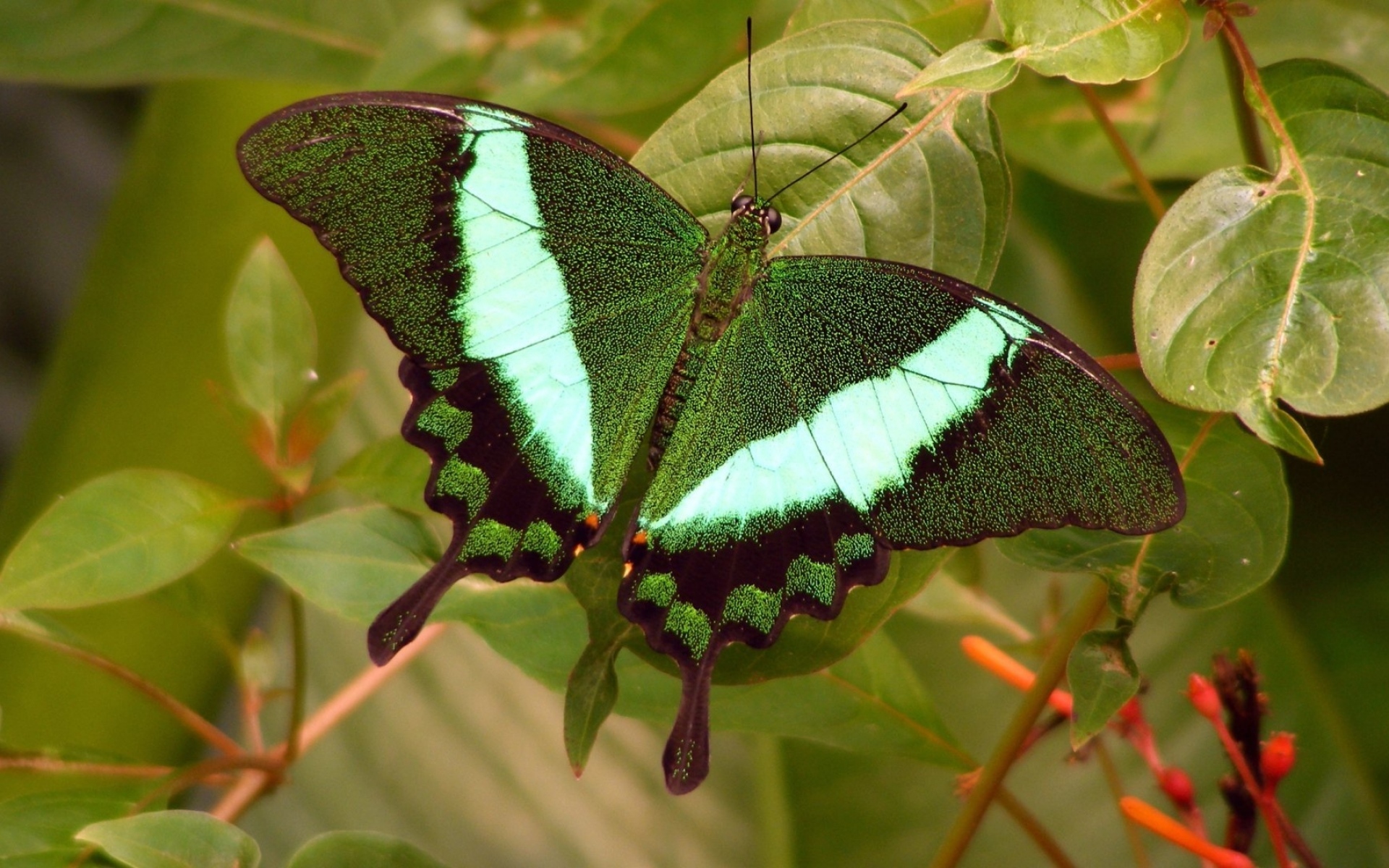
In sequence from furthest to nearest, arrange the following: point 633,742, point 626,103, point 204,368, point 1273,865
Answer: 1. point 204,368
2. point 633,742
3. point 1273,865
4. point 626,103

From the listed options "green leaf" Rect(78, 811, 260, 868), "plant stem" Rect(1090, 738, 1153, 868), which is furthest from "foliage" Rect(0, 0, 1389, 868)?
"plant stem" Rect(1090, 738, 1153, 868)

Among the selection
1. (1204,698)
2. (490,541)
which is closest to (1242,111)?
(1204,698)

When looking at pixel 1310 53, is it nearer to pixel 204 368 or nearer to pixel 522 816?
pixel 522 816

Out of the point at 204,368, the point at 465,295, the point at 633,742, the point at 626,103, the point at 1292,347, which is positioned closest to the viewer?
the point at 1292,347

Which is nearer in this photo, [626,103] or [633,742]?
[626,103]

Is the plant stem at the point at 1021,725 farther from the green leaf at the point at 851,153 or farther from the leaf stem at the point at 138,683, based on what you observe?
the leaf stem at the point at 138,683

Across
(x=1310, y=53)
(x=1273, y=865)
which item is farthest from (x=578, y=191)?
(x=1273, y=865)

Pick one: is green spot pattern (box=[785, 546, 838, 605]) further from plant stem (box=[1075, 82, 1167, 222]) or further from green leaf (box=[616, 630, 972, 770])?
plant stem (box=[1075, 82, 1167, 222])
